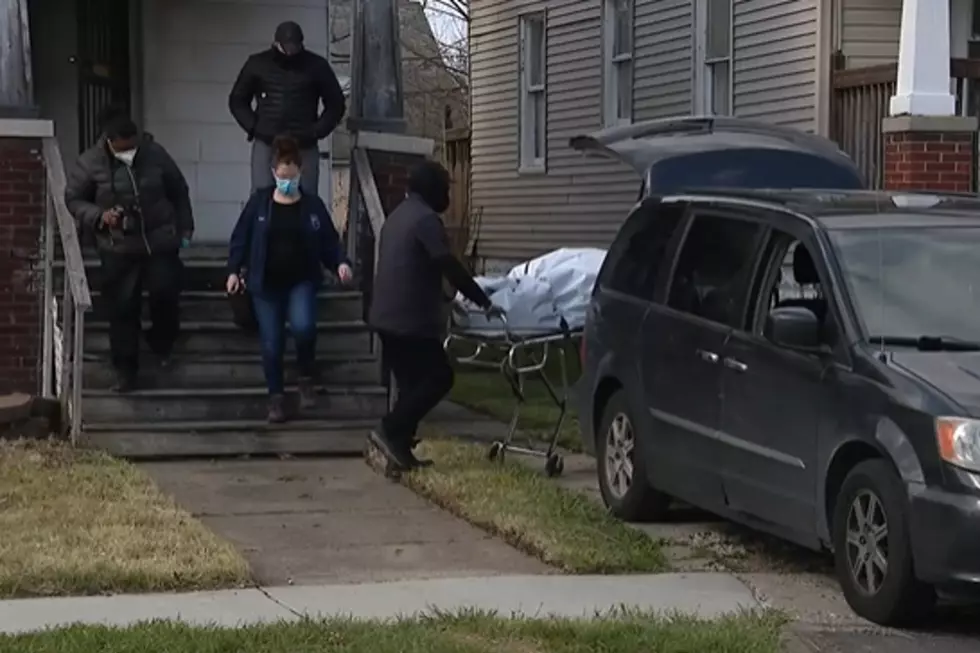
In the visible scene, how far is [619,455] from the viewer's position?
395 inches

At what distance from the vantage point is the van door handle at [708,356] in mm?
8883

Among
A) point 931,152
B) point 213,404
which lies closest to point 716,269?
point 213,404

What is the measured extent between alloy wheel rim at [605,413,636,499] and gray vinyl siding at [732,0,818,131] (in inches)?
311

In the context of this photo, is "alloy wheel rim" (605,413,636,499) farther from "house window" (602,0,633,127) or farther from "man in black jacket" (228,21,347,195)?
"house window" (602,0,633,127)

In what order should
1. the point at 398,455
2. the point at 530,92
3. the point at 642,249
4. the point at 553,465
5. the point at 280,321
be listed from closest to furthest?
the point at 642,249 → the point at 398,455 → the point at 553,465 → the point at 280,321 → the point at 530,92

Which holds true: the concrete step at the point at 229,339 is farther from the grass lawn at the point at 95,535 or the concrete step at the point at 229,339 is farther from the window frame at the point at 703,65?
the window frame at the point at 703,65

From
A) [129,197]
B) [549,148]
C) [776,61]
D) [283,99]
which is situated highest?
[776,61]

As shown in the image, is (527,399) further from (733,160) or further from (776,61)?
(776,61)

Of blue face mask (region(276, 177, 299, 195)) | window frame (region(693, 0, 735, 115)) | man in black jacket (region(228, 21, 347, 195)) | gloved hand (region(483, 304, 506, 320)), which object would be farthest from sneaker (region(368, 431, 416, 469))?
window frame (region(693, 0, 735, 115))

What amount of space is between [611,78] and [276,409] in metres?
11.4

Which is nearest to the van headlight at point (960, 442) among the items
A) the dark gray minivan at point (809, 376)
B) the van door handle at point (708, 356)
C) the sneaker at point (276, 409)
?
the dark gray minivan at point (809, 376)

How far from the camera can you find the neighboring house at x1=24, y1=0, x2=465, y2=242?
15219mm

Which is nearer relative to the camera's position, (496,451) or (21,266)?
(496,451)

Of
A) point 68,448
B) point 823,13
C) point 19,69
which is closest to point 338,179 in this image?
point 823,13
